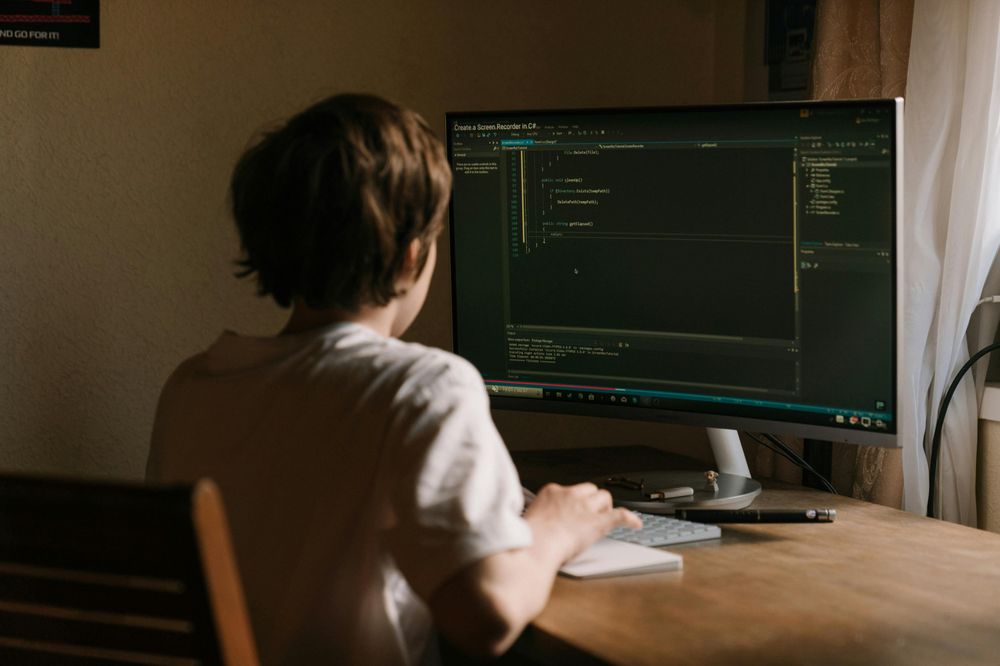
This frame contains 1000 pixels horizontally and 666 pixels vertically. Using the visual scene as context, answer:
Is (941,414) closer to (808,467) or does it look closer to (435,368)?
(808,467)

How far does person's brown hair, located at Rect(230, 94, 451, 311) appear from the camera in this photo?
1.06 m

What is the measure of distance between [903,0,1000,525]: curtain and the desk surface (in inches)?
11.3

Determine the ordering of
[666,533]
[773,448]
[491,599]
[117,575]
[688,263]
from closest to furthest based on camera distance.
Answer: [117,575]
[491,599]
[666,533]
[688,263]
[773,448]

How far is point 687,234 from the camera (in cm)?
161

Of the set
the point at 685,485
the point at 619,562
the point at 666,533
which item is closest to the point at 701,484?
the point at 685,485

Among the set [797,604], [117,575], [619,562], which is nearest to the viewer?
[117,575]

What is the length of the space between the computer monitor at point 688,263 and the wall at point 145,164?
1.47 feet

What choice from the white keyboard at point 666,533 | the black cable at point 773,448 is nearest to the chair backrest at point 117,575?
the white keyboard at point 666,533

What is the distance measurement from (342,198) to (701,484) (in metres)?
0.80

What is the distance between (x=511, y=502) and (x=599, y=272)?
29.1 inches

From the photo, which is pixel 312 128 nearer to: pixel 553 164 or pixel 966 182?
pixel 553 164

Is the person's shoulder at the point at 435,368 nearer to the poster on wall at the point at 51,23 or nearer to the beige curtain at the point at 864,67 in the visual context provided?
the beige curtain at the point at 864,67

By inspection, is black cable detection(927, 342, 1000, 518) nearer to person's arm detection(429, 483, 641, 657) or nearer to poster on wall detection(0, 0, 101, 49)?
person's arm detection(429, 483, 641, 657)

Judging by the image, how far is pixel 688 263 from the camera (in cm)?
161
